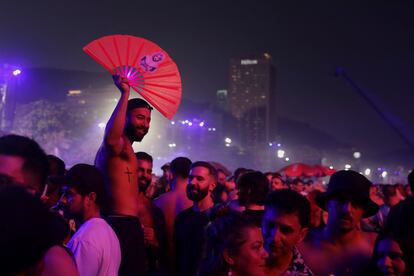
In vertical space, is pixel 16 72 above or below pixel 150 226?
above

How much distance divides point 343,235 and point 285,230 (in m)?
0.93

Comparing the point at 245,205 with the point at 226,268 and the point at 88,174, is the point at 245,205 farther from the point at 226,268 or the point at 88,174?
the point at 226,268

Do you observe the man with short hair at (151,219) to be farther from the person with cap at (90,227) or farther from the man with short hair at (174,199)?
the person with cap at (90,227)

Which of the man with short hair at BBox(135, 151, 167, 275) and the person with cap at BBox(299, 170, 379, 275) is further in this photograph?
the man with short hair at BBox(135, 151, 167, 275)

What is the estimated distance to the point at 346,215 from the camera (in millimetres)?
3805

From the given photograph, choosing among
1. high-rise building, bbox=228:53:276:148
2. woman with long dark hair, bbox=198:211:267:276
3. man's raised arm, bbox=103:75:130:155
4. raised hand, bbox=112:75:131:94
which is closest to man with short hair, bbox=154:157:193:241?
man's raised arm, bbox=103:75:130:155

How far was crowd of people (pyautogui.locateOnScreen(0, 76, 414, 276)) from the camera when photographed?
1.62 meters

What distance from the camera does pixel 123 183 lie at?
414cm

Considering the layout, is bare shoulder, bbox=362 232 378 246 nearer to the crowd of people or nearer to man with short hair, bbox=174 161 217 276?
the crowd of people

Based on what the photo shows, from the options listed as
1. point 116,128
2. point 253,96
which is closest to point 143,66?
point 116,128

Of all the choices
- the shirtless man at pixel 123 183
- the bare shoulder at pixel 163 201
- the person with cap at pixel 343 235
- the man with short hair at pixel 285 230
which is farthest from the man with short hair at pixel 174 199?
the man with short hair at pixel 285 230

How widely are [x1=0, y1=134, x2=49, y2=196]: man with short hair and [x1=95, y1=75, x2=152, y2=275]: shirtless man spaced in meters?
1.37

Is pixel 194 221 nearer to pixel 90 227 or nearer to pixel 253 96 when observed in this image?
pixel 90 227

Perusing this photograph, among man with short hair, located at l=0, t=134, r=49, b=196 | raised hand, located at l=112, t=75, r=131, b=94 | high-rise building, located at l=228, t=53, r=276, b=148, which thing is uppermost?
high-rise building, located at l=228, t=53, r=276, b=148
